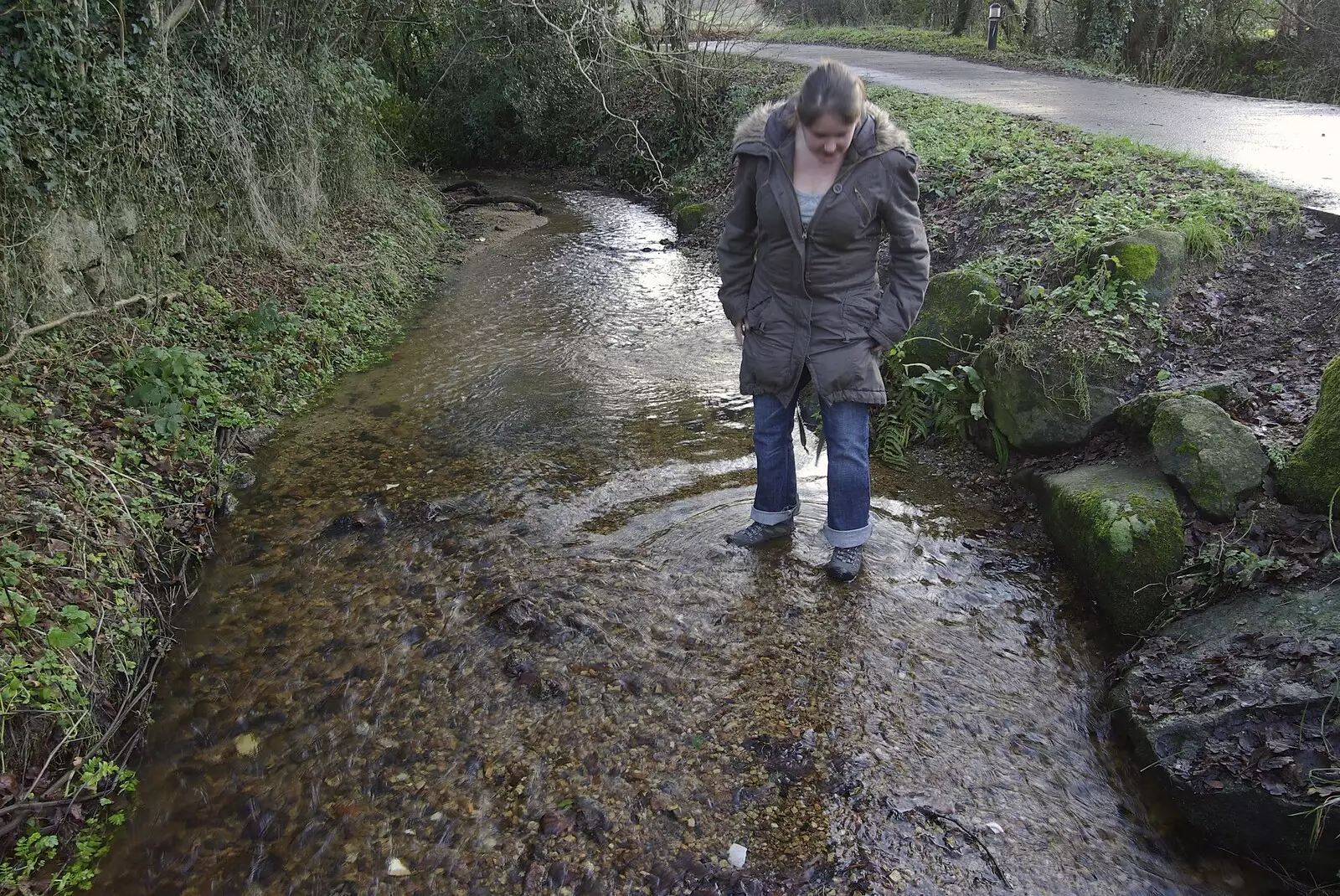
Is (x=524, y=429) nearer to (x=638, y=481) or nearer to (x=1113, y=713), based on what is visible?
(x=638, y=481)

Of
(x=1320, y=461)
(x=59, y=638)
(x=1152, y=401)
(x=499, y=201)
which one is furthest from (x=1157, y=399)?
(x=499, y=201)

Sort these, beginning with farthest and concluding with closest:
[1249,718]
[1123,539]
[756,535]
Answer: [756,535] < [1123,539] < [1249,718]

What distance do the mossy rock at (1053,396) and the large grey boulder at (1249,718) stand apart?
1.51 metres

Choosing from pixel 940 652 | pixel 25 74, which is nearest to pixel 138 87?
pixel 25 74

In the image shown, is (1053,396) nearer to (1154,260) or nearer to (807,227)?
(1154,260)

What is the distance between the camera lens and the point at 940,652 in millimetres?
3654

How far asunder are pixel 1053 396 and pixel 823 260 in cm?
217

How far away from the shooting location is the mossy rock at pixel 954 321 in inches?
216

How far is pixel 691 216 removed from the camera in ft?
38.2

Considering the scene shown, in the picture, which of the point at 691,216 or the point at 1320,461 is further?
the point at 691,216

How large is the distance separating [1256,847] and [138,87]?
7892 mm

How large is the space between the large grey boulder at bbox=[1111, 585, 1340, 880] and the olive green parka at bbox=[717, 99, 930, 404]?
161 cm

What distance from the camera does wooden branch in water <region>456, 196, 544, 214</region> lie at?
13.5 metres

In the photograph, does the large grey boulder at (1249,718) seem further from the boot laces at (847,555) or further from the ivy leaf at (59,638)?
the ivy leaf at (59,638)
